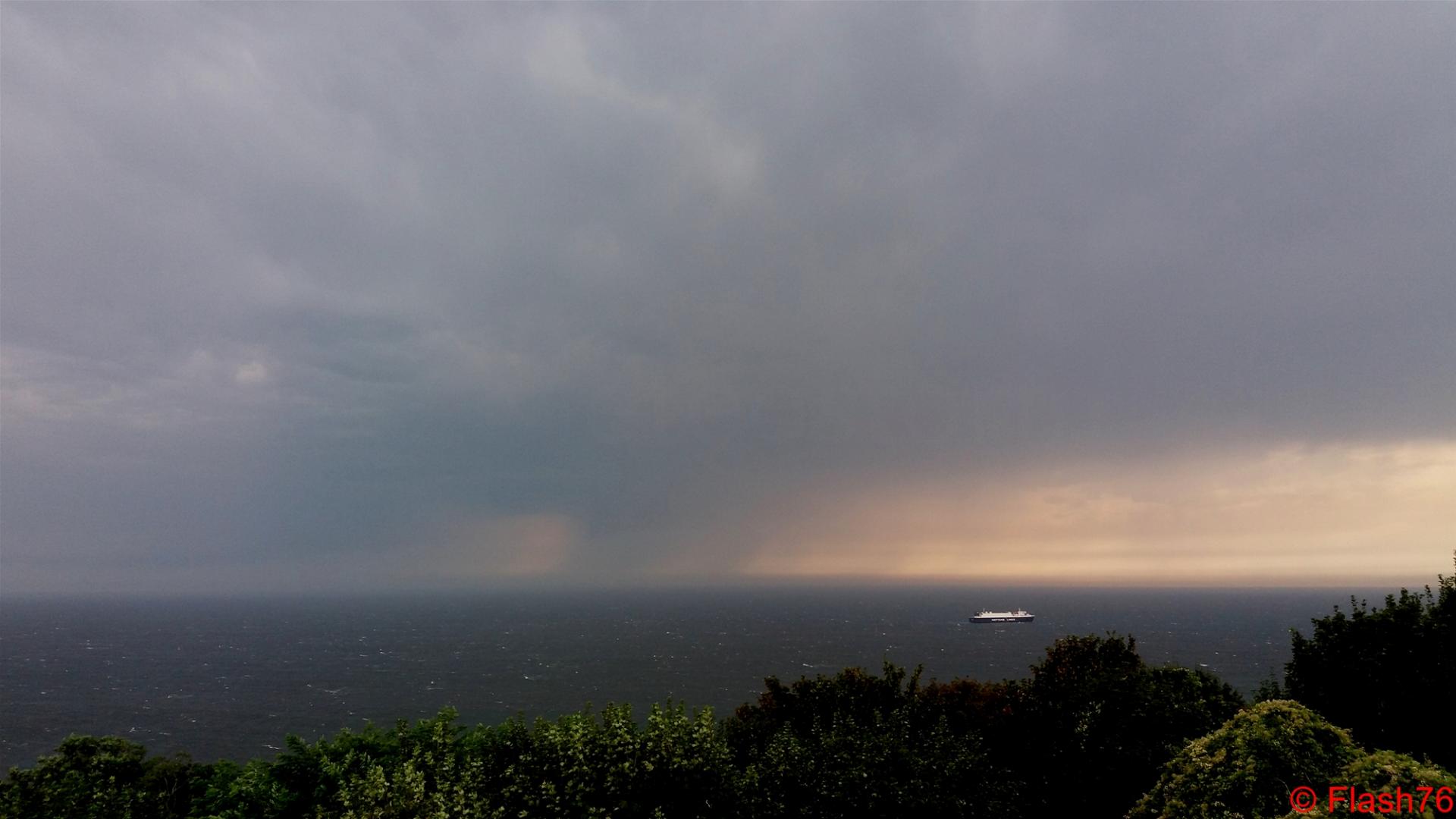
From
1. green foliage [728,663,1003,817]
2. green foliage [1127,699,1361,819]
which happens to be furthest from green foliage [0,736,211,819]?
green foliage [1127,699,1361,819]

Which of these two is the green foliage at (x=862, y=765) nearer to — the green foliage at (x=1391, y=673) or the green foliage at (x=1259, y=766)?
the green foliage at (x=1259, y=766)

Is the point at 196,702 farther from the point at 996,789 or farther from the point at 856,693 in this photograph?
the point at 996,789

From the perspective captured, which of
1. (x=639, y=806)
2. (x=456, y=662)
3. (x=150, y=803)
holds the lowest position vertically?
(x=456, y=662)

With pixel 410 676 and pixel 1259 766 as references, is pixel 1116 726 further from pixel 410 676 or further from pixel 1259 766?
pixel 410 676

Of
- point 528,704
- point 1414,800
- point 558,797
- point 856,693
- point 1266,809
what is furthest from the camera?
point 528,704

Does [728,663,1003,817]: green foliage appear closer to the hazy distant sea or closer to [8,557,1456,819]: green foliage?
[8,557,1456,819]: green foliage

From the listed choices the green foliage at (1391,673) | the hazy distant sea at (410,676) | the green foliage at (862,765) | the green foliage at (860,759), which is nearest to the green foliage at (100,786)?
the green foliage at (860,759)

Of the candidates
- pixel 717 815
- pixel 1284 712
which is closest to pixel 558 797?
pixel 717 815
